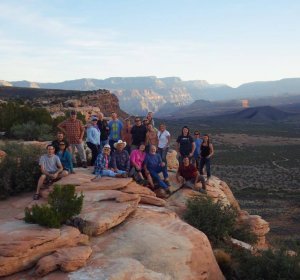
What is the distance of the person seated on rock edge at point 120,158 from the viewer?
42.1 feet

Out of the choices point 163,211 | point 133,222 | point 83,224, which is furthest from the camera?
point 163,211

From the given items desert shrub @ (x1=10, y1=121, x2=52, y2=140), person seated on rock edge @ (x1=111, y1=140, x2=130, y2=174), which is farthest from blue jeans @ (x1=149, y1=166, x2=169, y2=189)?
desert shrub @ (x1=10, y1=121, x2=52, y2=140)

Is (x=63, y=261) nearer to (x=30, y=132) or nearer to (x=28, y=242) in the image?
(x=28, y=242)

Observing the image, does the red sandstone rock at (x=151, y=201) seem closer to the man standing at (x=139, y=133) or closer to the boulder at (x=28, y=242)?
the man standing at (x=139, y=133)

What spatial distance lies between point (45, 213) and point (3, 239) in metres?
1.05

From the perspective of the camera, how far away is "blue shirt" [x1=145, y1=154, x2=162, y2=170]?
13094 millimetres

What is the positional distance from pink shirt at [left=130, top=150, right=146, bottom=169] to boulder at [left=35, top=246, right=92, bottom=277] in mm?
4830

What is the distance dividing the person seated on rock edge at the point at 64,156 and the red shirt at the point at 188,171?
3787 mm

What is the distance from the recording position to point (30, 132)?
20406 mm

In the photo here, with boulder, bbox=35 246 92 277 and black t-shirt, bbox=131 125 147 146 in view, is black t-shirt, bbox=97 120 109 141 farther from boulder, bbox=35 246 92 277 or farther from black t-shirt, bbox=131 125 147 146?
boulder, bbox=35 246 92 277

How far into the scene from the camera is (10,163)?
1262 centimetres

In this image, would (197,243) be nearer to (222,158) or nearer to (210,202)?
(210,202)

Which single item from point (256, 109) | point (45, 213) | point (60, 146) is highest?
point (60, 146)

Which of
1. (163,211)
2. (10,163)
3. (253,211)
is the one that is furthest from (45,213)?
(253,211)
